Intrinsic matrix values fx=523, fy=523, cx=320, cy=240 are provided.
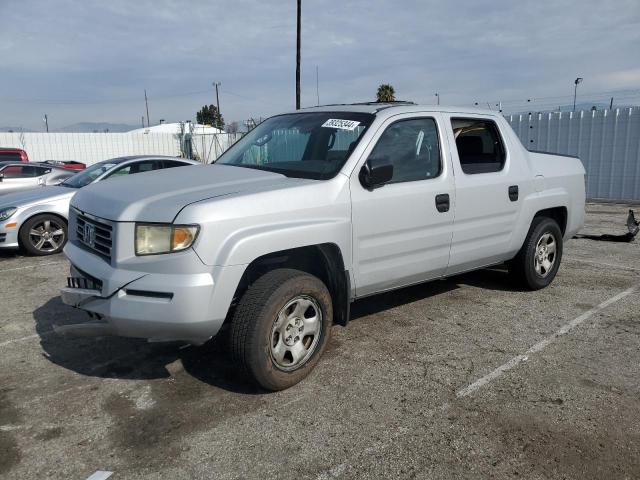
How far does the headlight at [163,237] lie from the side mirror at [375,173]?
130 cm

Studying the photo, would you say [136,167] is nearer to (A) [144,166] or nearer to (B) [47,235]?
(A) [144,166]

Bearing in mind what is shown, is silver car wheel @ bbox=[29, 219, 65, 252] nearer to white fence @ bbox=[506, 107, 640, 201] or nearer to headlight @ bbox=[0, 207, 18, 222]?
headlight @ bbox=[0, 207, 18, 222]

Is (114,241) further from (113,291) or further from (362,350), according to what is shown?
(362,350)

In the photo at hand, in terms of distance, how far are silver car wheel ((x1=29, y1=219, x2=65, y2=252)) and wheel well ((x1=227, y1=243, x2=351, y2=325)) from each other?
5.55m

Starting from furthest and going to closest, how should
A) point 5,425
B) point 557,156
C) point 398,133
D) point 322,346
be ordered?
point 557,156
point 398,133
point 322,346
point 5,425

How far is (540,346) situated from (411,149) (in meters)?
1.87

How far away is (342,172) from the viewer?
3.65 metres

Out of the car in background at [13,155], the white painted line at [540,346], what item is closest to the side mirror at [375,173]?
the white painted line at [540,346]

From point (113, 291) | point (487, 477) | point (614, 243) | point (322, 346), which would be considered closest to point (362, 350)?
point (322, 346)

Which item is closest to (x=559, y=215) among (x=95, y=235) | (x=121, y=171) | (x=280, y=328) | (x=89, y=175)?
(x=280, y=328)

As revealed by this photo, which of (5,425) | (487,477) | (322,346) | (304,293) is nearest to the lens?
(487,477)

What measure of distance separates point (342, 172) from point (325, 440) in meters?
1.76

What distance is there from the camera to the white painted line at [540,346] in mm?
3474

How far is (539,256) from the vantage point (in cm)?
557
